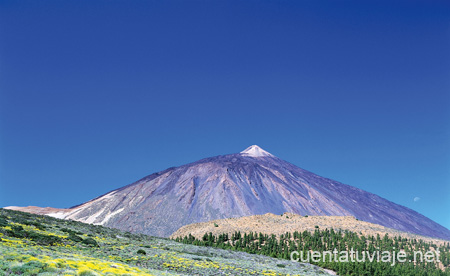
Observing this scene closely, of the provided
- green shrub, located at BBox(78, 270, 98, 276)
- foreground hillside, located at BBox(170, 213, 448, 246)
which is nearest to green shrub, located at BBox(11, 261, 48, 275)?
green shrub, located at BBox(78, 270, 98, 276)

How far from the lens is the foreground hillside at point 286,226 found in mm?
79938

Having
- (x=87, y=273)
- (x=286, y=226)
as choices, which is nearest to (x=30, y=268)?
(x=87, y=273)

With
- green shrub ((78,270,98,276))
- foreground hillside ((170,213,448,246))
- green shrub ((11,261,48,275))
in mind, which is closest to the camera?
green shrub ((11,261,48,275))

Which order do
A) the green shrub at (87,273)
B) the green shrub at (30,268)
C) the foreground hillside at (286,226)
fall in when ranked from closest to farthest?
the green shrub at (30,268) < the green shrub at (87,273) < the foreground hillside at (286,226)

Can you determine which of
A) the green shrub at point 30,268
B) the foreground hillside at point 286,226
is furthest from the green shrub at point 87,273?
the foreground hillside at point 286,226

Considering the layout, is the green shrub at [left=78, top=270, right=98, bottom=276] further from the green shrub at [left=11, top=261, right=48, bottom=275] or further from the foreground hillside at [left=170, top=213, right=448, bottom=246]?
the foreground hillside at [left=170, top=213, right=448, bottom=246]

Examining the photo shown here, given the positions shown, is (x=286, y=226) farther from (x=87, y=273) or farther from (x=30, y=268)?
(x=30, y=268)

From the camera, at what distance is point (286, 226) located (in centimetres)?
8288

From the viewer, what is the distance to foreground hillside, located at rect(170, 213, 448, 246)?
79938mm

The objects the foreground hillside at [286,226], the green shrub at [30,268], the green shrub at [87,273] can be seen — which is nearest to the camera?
the green shrub at [30,268]

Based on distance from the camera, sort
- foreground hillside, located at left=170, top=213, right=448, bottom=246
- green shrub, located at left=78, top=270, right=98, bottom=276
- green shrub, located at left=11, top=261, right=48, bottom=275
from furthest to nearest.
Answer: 1. foreground hillside, located at left=170, top=213, right=448, bottom=246
2. green shrub, located at left=78, top=270, right=98, bottom=276
3. green shrub, located at left=11, top=261, right=48, bottom=275

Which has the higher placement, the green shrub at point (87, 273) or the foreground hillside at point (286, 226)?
the foreground hillside at point (286, 226)

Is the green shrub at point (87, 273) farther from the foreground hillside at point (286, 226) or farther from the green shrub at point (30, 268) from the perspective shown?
the foreground hillside at point (286, 226)

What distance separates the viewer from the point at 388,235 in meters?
77.7
